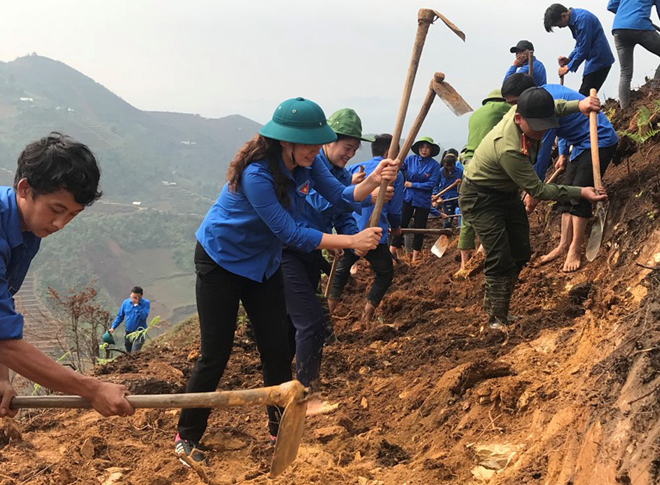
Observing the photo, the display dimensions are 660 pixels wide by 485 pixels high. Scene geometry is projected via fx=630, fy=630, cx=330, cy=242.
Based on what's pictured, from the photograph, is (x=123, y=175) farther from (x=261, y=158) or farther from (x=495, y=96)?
(x=261, y=158)

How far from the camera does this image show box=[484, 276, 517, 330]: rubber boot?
5105 mm

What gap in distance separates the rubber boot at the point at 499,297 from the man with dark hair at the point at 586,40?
3.57 m

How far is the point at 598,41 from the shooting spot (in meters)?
7.52

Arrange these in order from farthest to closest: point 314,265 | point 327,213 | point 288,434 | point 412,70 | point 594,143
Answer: point 594,143 → point 327,213 → point 314,265 → point 412,70 → point 288,434

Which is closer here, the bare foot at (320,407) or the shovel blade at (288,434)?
the shovel blade at (288,434)

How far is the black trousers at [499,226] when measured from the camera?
5.05m

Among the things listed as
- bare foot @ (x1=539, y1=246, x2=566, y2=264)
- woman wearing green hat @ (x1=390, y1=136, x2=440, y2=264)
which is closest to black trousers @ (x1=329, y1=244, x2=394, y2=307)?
bare foot @ (x1=539, y1=246, x2=566, y2=264)

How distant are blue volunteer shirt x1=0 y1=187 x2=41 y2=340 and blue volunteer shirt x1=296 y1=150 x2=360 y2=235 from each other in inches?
84.2

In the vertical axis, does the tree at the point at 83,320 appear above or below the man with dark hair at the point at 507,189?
below

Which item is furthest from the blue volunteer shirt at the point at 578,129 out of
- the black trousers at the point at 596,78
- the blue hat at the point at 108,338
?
the blue hat at the point at 108,338

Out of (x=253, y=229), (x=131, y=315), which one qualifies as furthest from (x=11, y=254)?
(x=131, y=315)

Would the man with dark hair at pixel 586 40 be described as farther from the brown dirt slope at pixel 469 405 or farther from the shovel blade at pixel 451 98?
the shovel blade at pixel 451 98

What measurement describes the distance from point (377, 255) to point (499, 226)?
1447mm

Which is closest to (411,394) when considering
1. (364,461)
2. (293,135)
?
(364,461)
